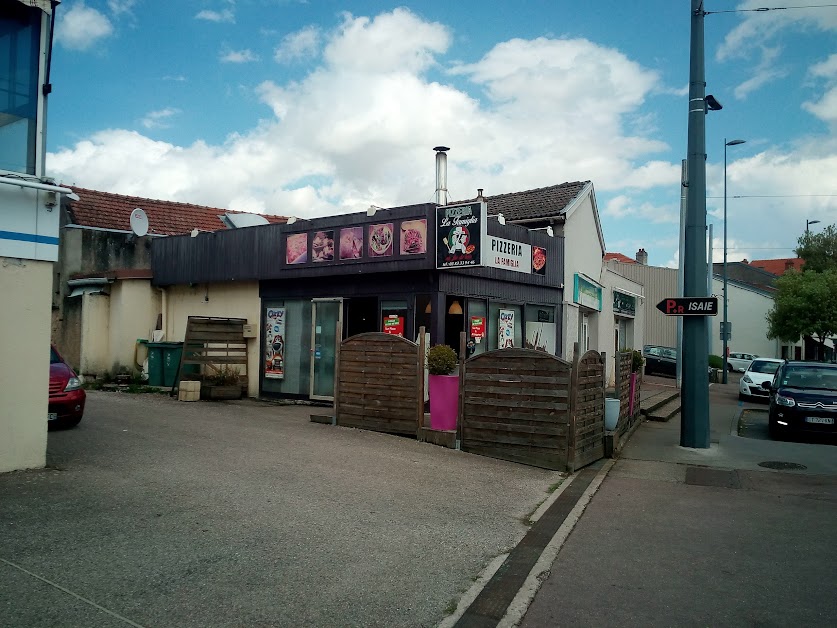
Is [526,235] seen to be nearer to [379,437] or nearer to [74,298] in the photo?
[379,437]

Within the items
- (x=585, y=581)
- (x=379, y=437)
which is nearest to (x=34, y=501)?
(x=585, y=581)

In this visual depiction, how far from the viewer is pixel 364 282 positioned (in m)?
15.3

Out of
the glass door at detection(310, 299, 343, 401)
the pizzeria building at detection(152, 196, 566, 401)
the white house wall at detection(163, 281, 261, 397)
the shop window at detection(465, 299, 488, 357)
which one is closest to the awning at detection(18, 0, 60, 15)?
the pizzeria building at detection(152, 196, 566, 401)

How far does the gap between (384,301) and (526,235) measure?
428 centimetres

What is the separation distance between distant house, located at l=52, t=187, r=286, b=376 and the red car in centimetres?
839

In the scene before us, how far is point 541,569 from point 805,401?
33.9ft

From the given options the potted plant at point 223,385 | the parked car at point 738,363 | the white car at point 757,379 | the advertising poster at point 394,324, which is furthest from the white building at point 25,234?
the parked car at point 738,363

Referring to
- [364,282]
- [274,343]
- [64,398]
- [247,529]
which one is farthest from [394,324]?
[247,529]

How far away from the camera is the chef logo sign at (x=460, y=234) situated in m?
13.3

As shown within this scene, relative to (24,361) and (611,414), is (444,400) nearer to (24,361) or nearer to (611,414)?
(611,414)

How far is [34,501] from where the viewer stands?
21.5 feet

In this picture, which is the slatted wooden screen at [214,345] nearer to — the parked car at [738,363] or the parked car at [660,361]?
the parked car at [660,361]

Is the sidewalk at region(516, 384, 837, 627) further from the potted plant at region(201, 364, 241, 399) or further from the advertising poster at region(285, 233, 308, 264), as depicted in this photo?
the potted plant at region(201, 364, 241, 399)

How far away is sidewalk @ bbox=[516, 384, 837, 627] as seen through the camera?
4906 millimetres
